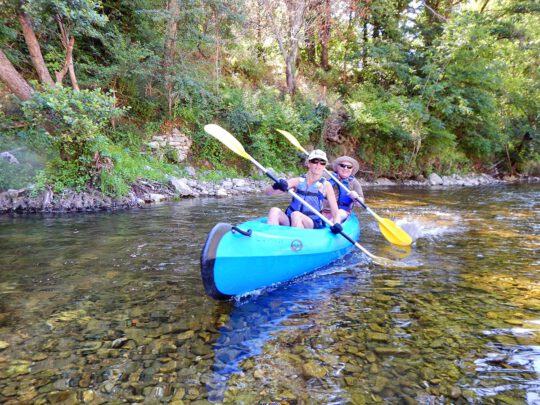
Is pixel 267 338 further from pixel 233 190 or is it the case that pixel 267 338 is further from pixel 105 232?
pixel 233 190

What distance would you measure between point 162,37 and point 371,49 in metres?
8.60

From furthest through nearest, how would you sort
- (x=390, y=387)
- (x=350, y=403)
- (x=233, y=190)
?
(x=233, y=190), (x=390, y=387), (x=350, y=403)

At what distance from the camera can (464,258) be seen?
4.22 metres

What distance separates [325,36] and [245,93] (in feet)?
18.6

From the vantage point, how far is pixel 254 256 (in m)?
2.84

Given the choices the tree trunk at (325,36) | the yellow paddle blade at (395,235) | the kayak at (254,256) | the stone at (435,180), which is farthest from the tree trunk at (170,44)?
the stone at (435,180)

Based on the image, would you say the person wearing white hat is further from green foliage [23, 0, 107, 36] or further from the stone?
the stone

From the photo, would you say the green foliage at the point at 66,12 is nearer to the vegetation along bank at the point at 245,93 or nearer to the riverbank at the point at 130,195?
the vegetation along bank at the point at 245,93

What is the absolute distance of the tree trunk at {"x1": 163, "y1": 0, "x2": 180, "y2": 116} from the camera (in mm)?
9148

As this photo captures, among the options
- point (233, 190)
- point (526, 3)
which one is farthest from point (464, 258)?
point (526, 3)

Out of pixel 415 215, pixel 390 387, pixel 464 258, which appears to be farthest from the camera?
pixel 415 215

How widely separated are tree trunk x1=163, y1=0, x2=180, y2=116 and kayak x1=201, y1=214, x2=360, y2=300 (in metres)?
8.03

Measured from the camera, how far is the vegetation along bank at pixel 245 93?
696 centimetres

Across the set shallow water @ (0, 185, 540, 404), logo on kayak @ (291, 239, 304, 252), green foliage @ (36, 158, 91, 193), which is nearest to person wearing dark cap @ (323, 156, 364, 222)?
shallow water @ (0, 185, 540, 404)
